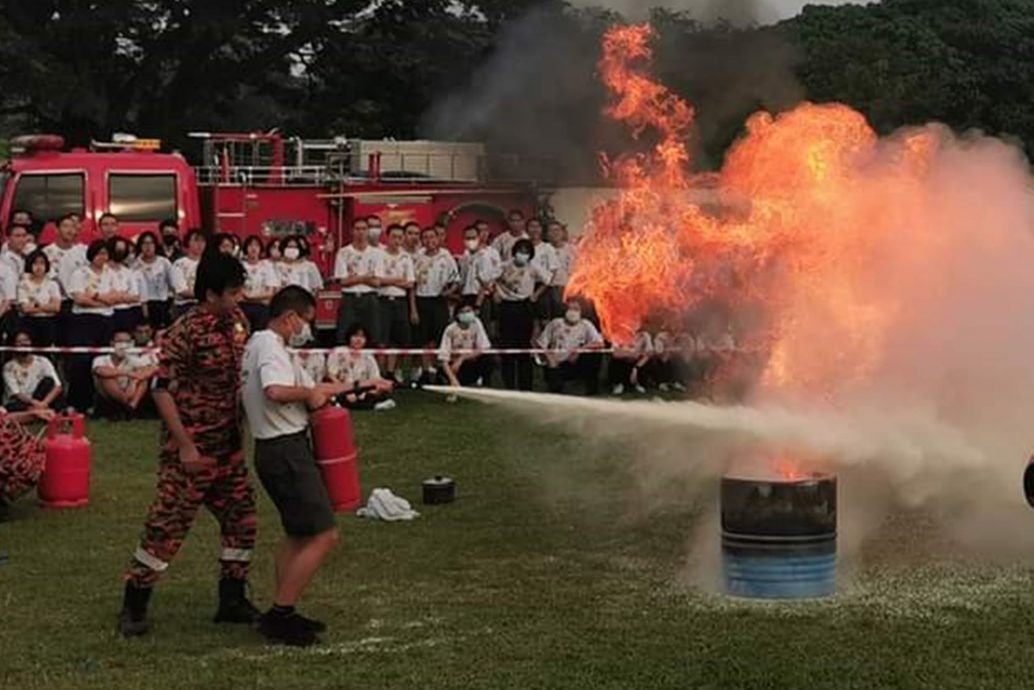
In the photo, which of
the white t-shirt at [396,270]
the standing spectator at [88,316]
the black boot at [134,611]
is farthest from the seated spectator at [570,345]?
the black boot at [134,611]

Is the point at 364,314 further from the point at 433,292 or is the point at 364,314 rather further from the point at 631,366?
the point at 631,366

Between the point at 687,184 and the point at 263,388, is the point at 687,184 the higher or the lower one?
the higher one

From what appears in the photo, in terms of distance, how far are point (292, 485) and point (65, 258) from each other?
9.36 metres

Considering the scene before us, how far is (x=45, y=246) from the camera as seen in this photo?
1666cm

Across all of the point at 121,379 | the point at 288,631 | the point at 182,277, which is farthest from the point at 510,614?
the point at 182,277

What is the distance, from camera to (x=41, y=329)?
15.3 m

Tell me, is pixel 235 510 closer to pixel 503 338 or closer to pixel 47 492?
pixel 47 492

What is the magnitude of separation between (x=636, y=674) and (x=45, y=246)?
11554 millimetres

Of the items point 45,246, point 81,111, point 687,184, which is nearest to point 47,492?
point 687,184

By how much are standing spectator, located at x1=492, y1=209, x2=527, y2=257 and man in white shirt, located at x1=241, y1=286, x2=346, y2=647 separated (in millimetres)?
9864

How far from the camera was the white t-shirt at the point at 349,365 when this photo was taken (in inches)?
612

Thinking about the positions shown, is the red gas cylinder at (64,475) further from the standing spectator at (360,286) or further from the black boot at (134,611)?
the standing spectator at (360,286)

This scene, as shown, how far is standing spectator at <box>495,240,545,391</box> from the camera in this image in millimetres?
17016

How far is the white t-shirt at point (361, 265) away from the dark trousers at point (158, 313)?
1.89 meters
